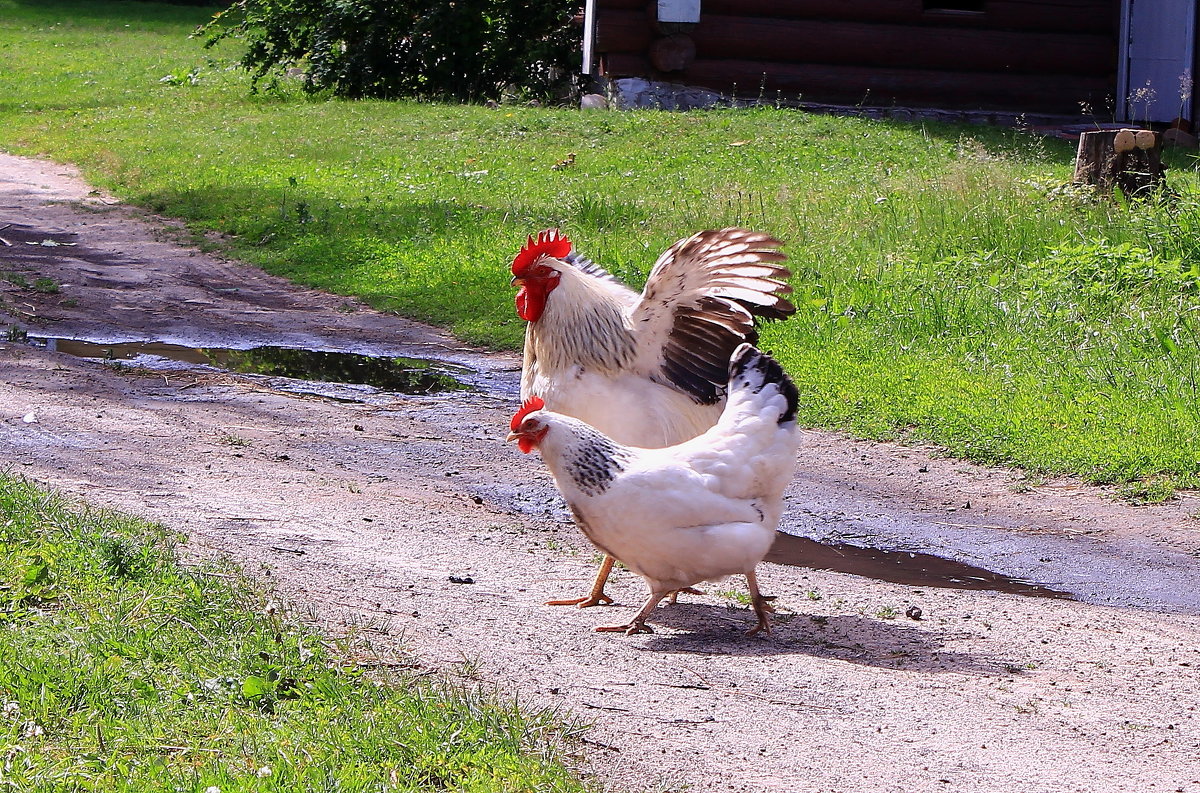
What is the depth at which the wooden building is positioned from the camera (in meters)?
19.3

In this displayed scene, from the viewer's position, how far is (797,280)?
11.3 m

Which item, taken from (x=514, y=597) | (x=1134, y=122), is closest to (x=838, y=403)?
(x=514, y=597)

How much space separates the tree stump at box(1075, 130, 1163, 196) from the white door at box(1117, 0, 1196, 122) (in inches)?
292

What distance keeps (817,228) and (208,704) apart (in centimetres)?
960

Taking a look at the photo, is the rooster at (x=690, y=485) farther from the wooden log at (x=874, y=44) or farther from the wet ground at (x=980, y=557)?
the wooden log at (x=874, y=44)

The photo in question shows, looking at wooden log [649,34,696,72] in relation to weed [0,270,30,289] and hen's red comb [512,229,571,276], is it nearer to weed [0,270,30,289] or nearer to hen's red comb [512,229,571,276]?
weed [0,270,30,289]

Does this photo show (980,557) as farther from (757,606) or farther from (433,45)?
(433,45)

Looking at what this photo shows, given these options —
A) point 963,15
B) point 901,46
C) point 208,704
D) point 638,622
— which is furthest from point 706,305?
point 963,15

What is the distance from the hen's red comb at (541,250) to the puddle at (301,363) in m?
3.27

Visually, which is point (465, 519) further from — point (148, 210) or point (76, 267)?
point (148, 210)

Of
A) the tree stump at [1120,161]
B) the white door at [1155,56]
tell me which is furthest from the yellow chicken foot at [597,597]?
the white door at [1155,56]

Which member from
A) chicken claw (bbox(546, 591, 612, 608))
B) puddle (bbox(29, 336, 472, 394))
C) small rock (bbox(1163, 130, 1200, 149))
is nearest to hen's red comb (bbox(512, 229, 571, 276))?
chicken claw (bbox(546, 591, 612, 608))

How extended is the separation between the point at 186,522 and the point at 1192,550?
4.91 meters

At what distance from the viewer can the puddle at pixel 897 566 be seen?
6367mm
